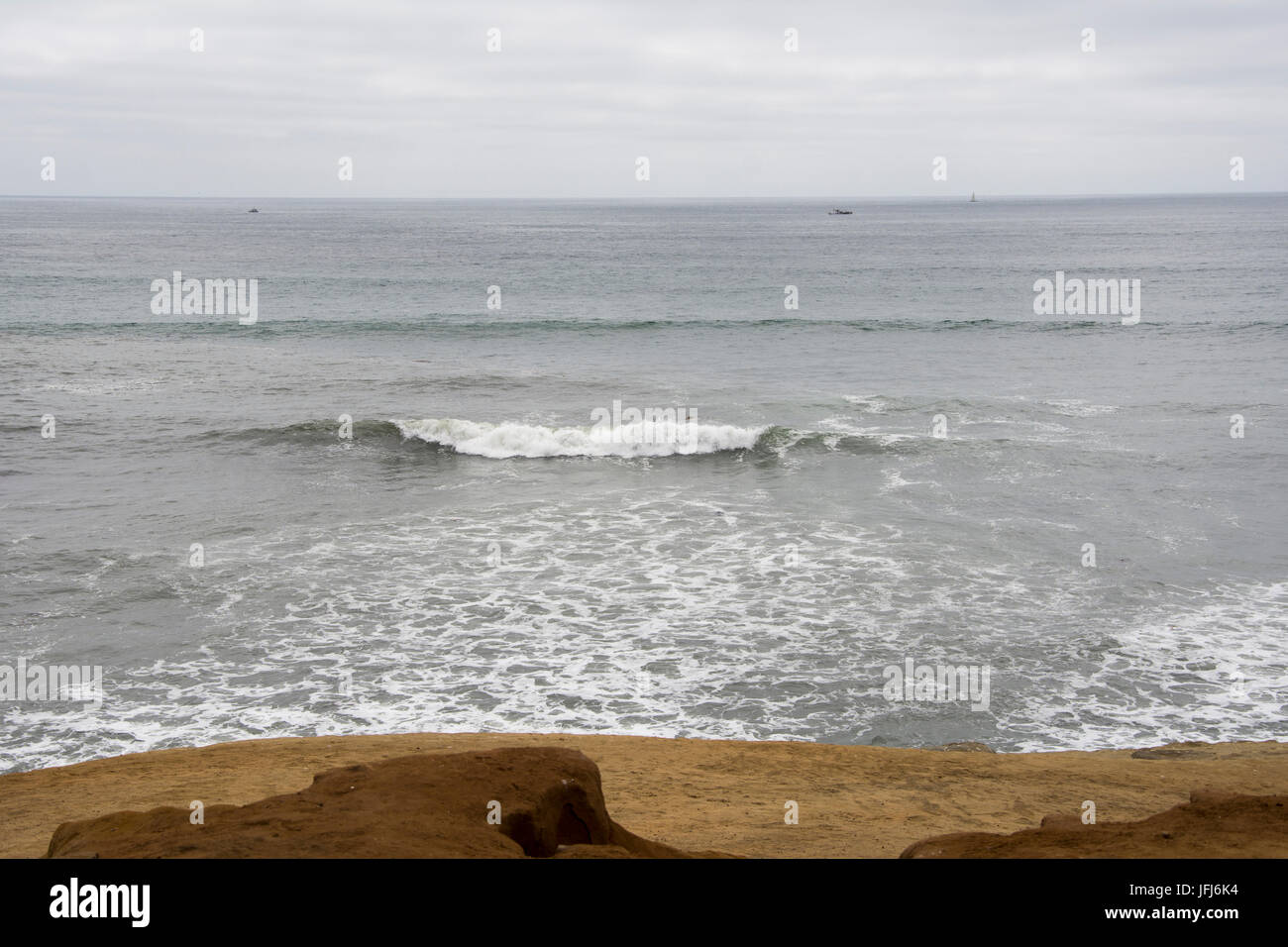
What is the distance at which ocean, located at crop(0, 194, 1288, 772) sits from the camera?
12250 mm

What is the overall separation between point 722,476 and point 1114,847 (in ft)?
56.0

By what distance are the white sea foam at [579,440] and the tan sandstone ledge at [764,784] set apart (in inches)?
565

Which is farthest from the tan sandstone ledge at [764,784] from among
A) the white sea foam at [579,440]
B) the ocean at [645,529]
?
the white sea foam at [579,440]

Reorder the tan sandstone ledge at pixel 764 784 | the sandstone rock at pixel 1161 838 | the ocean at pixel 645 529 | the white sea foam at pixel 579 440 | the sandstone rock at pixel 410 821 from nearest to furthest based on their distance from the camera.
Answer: the sandstone rock at pixel 410 821, the sandstone rock at pixel 1161 838, the tan sandstone ledge at pixel 764 784, the ocean at pixel 645 529, the white sea foam at pixel 579 440

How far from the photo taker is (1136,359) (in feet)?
118

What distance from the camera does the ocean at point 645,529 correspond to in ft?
40.2

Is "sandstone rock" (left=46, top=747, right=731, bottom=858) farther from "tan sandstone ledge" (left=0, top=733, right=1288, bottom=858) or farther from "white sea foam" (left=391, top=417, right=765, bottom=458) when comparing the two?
"white sea foam" (left=391, top=417, right=765, bottom=458)

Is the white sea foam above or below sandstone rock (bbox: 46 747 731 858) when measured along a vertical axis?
above

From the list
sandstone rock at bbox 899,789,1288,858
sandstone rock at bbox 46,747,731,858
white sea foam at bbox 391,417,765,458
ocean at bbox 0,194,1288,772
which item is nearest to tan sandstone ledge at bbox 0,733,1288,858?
ocean at bbox 0,194,1288,772

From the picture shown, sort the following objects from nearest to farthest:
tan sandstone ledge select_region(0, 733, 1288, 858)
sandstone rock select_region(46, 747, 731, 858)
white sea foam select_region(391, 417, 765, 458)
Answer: sandstone rock select_region(46, 747, 731, 858) < tan sandstone ledge select_region(0, 733, 1288, 858) < white sea foam select_region(391, 417, 765, 458)

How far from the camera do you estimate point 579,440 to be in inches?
997

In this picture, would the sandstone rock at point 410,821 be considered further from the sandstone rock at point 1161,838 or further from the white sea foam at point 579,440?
the white sea foam at point 579,440

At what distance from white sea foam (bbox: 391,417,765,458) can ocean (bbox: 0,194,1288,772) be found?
107 mm

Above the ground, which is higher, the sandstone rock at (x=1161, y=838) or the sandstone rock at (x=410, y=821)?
the sandstone rock at (x=410, y=821)
